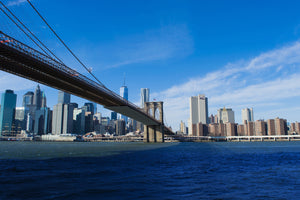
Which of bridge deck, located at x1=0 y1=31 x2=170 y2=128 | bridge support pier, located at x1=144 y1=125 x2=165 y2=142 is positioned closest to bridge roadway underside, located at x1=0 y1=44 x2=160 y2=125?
bridge deck, located at x1=0 y1=31 x2=170 y2=128

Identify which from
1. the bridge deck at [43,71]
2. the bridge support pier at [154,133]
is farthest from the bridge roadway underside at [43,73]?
the bridge support pier at [154,133]

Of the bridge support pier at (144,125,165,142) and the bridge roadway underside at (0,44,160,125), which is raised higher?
the bridge roadway underside at (0,44,160,125)

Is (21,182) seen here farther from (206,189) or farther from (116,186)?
(206,189)

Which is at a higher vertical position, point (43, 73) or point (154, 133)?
point (43, 73)

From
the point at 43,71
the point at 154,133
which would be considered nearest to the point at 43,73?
the point at 43,71

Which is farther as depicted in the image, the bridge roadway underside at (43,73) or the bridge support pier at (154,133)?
the bridge support pier at (154,133)

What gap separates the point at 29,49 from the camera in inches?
1046

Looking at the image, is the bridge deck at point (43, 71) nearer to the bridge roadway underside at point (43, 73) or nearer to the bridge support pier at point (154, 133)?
the bridge roadway underside at point (43, 73)

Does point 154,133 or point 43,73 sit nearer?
point 43,73

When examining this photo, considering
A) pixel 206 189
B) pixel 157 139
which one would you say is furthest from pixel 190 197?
pixel 157 139

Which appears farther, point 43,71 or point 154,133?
point 154,133

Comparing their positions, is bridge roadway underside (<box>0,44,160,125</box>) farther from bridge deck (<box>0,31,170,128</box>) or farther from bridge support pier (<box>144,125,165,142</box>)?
bridge support pier (<box>144,125,165,142</box>)

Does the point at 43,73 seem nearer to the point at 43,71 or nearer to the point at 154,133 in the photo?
the point at 43,71

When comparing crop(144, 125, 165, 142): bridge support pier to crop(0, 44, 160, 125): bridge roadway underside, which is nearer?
crop(0, 44, 160, 125): bridge roadway underside
